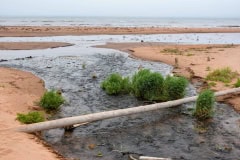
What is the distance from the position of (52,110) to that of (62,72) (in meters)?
8.17

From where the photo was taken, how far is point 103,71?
2131 centimetres

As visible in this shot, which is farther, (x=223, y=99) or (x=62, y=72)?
(x=62, y=72)

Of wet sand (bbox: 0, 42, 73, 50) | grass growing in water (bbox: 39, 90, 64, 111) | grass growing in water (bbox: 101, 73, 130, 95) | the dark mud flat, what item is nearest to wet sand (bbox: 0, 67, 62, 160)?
grass growing in water (bbox: 39, 90, 64, 111)

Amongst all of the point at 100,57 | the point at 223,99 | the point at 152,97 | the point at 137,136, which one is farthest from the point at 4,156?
the point at 100,57

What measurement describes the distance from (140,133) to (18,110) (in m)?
4.29

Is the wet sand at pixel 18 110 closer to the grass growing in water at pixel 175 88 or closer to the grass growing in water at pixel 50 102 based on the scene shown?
the grass growing in water at pixel 50 102

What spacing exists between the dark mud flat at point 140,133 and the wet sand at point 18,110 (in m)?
0.66

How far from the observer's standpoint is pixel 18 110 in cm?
1209

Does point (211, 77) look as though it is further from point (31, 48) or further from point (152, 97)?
point (31, 48)

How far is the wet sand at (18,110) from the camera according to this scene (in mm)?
8570

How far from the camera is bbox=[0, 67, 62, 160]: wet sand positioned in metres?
8.57

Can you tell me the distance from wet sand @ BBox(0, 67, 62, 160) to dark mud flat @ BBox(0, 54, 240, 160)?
0.66 metres

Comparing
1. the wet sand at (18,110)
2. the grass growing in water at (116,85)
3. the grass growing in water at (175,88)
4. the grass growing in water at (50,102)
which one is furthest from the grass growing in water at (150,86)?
the wet sand at (18,110)

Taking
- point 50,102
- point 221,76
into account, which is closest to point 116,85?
point 50,102
